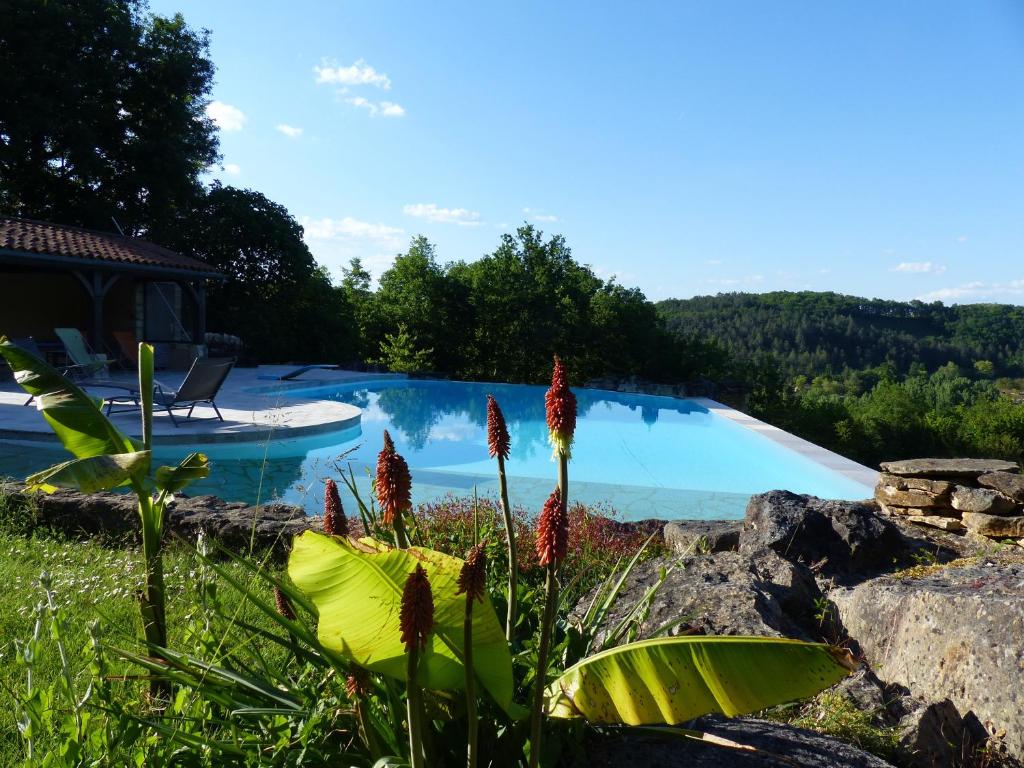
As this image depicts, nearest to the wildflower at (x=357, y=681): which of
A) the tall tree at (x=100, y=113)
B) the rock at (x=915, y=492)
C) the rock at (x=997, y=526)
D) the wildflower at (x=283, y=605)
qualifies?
the wildflower at (x=283, y=605)

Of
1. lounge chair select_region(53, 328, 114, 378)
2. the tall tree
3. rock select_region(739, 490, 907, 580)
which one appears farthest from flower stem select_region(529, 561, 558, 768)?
the tall tree

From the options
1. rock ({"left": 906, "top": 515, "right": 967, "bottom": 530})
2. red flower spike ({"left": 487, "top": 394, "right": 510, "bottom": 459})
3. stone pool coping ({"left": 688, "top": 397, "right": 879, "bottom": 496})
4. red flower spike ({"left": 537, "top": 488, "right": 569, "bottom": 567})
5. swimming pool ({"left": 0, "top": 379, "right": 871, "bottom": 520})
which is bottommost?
swimming pool ({"left": 0, "top": 379, "right": 871, "bottom": 520})

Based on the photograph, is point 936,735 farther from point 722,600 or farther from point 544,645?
point 544,645

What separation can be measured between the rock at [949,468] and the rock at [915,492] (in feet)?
0.24

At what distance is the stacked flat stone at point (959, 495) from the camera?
541 centimetres

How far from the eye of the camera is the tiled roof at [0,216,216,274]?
13.8 m

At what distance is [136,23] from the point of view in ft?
69.7

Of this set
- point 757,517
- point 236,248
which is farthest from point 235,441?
point 236,248

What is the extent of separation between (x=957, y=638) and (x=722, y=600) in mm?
790

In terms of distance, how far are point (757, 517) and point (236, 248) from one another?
793 inches

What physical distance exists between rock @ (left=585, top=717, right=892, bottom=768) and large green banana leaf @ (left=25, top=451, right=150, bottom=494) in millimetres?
1427

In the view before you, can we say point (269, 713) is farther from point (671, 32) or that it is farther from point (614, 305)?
point (614, 305)

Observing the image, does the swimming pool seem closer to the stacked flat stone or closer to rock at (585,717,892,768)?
the stacked flat stone

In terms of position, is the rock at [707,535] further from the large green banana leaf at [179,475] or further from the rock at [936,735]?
the large green banana leaf at [179,475]
